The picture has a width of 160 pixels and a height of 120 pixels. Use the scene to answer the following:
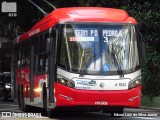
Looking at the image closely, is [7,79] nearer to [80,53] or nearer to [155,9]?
[155,9]

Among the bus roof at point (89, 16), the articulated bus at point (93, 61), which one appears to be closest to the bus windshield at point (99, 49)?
the articulated bus at point (93, 61)

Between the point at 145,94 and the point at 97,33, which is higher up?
the point at 97,33

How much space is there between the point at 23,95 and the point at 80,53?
8.54 meters

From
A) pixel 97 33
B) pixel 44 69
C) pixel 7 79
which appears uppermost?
pixel 97 33

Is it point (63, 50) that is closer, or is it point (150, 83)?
point (63, 50)

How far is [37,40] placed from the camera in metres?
20.8

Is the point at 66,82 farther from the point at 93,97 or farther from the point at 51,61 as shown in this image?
the point at 51,61

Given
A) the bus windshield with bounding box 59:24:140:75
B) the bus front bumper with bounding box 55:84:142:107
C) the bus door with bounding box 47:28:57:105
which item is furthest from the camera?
the bus door with bounding box 47:28:57:105

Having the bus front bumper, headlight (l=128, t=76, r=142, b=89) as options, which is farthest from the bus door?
headlight (l=128, t=76, r=142, b=89)

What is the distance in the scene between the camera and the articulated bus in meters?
16.8

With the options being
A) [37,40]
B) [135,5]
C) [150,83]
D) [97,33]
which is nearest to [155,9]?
[135,5]

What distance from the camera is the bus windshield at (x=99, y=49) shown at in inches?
666

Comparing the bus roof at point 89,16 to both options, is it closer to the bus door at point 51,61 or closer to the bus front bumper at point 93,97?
the bus door at point 51,61

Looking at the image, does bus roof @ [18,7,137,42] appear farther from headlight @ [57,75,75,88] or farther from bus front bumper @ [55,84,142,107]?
bus front bumper @ [55,84,142,107]
